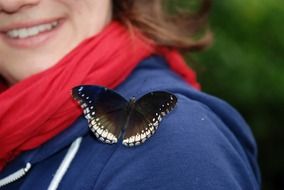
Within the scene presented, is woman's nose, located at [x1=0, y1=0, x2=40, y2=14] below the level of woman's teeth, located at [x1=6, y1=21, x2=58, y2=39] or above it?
above

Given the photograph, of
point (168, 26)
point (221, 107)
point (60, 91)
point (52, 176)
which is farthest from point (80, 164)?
point (168, 26)

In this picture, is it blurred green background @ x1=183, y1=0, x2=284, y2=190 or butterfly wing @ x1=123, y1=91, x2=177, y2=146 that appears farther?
blurred green background @ x1=183, y1=0, x2=284, y2=190

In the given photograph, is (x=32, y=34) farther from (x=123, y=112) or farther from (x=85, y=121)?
(x=123, y=112)

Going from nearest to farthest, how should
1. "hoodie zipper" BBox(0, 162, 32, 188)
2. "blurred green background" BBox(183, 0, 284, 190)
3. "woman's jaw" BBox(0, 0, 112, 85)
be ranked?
"hoodie zipper" BBox(0, 162, 32, 188), "woman's jaw" BBox(0, 0, 112, 85), "blurred green background" BBox(183, 0, 284, 190)

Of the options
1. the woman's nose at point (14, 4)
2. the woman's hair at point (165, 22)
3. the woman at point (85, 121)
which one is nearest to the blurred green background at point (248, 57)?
the woman's hair at point (165, 22)

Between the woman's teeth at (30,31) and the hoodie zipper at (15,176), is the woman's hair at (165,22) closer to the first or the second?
the woman's teeth at (30,31)

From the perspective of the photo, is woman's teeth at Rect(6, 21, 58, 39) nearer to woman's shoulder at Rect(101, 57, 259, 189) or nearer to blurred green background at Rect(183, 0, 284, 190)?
woman's shoulder at Rect(101, 57, 259, 189)

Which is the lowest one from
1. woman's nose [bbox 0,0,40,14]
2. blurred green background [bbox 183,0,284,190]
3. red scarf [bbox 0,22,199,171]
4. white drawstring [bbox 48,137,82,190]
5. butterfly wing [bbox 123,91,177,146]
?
blurred green background [bbox 183,0,284,190]

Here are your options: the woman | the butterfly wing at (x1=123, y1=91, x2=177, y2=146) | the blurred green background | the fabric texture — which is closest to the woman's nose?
the woman
